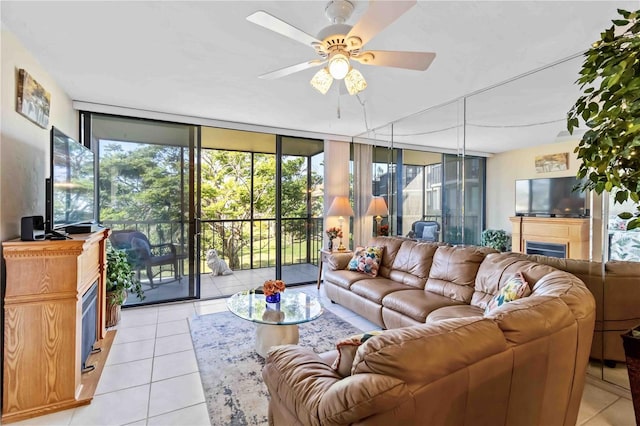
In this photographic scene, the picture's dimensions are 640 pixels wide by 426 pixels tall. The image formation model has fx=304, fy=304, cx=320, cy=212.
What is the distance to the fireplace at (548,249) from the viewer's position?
14.3ft

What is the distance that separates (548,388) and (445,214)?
13.4 ft

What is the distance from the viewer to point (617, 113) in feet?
4.11

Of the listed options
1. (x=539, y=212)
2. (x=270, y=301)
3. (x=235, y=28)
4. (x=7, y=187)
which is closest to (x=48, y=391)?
(x=7, y=187)

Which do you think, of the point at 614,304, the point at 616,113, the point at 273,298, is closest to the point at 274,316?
the point at 273,298

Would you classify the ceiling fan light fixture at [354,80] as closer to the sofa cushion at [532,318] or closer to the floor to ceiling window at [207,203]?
the sofa cushion at [532,318]

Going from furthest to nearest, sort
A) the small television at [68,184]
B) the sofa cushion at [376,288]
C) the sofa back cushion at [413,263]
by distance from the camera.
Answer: the sofa back cushion at [413,263]
the sofa cushion at [376,288]
the small television at [68,184]

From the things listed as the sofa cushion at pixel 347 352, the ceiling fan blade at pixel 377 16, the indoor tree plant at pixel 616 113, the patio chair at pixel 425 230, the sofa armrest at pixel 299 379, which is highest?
the ceiling fan blade at pixel 377 16

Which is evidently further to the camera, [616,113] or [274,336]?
[274,336]

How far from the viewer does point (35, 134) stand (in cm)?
240

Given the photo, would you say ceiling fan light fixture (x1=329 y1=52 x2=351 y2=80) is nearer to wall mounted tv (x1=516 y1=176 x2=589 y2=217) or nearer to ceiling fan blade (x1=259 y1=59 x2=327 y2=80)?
ceiling fan blade (x1=259 y1=59 x2=327 y2=80)

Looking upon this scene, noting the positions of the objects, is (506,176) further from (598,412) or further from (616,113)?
(616,113)

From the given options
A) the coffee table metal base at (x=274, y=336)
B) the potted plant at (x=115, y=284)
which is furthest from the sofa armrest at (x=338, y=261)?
the potted plant at (x=115, y=284)

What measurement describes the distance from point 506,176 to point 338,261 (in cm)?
407

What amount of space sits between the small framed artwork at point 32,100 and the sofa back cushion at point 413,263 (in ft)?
11.8
